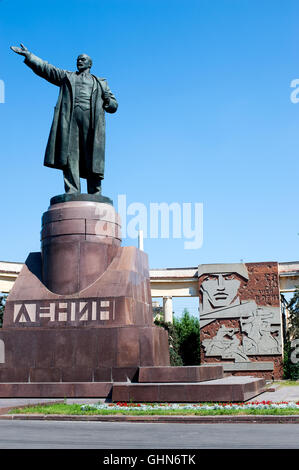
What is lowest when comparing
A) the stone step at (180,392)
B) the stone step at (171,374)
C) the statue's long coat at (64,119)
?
the stone step at (180,392)

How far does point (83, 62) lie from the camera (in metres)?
14.0

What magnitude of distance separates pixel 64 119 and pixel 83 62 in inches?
59.1

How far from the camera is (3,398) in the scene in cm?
1130

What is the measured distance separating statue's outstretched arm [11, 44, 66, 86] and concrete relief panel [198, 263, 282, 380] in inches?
789

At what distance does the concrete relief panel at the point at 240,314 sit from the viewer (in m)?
30.7

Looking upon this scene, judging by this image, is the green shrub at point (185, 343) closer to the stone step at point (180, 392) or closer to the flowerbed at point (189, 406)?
the stone step at point (180, 392)

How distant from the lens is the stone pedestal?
1158 centimetres

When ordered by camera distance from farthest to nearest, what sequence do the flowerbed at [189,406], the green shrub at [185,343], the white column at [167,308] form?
the white column at [167,308] < the green shrub at [185,343] < the flowerbed at [189,406]

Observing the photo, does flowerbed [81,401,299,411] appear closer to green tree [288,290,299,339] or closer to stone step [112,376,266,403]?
stone step [112,376,266,403]

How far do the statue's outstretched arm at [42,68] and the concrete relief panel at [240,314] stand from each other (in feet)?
65.8

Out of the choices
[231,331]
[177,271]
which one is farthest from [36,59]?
[177,271]

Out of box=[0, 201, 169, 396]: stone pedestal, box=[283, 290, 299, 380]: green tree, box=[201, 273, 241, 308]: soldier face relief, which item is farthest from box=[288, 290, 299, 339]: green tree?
box=[0, 201, 169, 396]: stone pedestal

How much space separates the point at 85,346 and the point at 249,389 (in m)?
3.39

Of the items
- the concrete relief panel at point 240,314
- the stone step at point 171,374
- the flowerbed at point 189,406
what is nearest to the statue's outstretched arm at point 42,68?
the stone step at point 171,374
